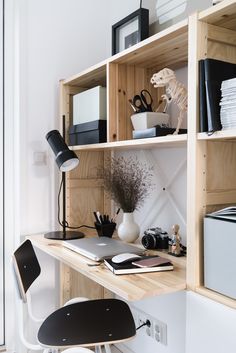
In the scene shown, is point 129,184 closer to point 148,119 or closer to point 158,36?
point 148,119

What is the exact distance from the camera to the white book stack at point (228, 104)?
1111mm

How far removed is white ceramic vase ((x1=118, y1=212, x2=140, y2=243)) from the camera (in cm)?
187

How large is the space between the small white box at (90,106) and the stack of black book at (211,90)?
32.5 inches

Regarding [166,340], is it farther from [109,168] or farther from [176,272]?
[109,168]

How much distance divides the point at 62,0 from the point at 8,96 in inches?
28.3

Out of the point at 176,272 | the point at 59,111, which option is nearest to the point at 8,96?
the point at 59,111

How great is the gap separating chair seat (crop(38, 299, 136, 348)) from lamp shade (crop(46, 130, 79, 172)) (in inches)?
28.6

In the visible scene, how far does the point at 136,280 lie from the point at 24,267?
647 mm

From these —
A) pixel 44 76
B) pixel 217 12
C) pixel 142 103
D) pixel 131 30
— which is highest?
pixel 131 30

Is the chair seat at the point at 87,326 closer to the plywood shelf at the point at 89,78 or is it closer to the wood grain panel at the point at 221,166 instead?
the wood grain panel at the point at 221,166

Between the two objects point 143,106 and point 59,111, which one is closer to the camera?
point 143,106

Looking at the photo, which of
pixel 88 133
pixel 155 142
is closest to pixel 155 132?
pixel 155 142

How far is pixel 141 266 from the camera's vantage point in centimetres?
139

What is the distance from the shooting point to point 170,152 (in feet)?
6.20
